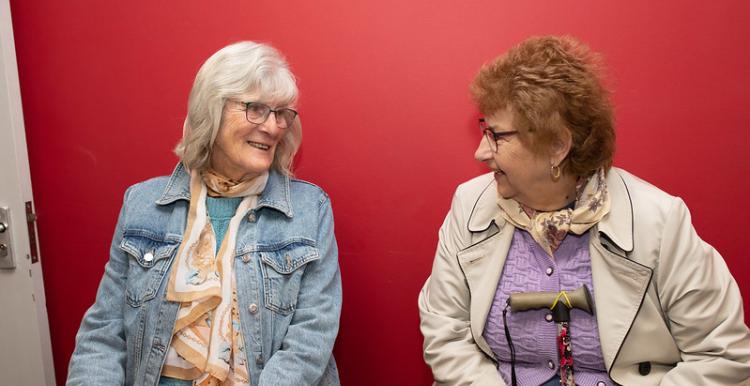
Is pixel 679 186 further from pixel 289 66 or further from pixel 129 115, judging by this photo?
pixel 129 115

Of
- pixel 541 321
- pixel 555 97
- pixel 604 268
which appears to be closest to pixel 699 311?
pixel 604 268

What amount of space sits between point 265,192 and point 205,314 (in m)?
0.36

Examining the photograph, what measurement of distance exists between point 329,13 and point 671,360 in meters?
1.33

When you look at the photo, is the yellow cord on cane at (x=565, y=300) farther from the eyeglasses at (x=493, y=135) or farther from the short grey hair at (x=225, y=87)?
the short grey hair at (x=225, y=87)

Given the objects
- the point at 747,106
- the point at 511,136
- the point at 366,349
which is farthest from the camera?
the point at 366,349

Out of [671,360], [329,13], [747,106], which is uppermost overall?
[329,13]

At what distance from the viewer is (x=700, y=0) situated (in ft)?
5.69

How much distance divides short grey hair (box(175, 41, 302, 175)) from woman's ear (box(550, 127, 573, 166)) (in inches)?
28.0

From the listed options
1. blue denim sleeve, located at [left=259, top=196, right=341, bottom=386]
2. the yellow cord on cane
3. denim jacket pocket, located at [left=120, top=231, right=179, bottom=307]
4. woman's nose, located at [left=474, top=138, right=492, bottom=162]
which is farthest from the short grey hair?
the yellow cord on cane

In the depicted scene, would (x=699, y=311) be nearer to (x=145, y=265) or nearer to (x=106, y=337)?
(x=145, y=265)

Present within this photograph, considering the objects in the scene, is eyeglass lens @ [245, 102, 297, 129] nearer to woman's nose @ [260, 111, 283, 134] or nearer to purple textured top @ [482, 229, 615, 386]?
woman's nose @ [260, 111, 283, 134]

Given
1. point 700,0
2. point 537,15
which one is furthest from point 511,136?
point 700,0

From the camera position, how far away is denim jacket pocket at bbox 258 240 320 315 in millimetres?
1668

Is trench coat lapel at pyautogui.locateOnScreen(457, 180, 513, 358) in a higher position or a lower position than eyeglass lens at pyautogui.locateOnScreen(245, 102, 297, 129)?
lower
